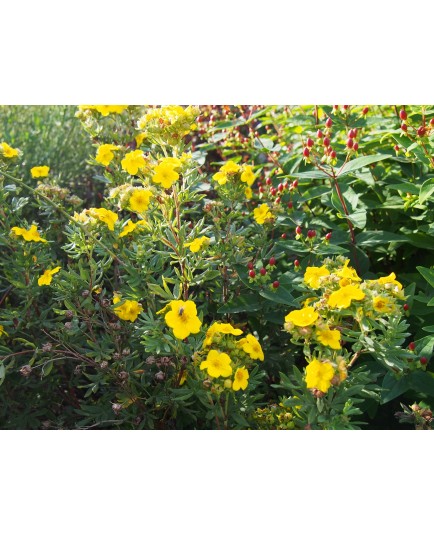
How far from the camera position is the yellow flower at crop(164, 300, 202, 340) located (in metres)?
1.53

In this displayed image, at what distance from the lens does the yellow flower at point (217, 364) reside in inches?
58.9

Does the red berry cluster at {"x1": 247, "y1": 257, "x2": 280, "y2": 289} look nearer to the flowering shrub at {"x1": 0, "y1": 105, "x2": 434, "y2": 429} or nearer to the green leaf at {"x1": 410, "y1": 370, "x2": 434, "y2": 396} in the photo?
the flowering shrub at {"x1": 0, "y1": 105, "x2": 434, "y2": 429}

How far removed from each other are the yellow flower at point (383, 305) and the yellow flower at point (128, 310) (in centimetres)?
67

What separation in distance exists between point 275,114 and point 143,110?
936mm

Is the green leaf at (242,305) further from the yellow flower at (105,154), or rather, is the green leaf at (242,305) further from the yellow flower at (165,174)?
the yellow flower at (105,154)

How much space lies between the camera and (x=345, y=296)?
1.38m

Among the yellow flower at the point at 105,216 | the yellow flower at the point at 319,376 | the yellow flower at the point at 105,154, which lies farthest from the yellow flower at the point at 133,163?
the yellow flower at the point at 319,376

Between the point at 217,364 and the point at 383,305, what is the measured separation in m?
0.39

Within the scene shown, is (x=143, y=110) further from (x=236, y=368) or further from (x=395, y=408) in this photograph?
(x=395, y=408)

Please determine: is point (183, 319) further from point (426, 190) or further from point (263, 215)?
point (426, 190)

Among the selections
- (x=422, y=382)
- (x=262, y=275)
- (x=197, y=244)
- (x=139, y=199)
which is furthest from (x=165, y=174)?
(x=422, y=382)

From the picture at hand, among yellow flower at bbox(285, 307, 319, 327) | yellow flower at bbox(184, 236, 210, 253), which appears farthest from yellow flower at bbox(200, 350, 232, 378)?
yellow flower at bbox(184, 236, 210, 253)

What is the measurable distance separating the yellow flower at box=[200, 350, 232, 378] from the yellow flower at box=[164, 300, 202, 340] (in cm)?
7

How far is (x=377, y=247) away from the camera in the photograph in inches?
85.1
